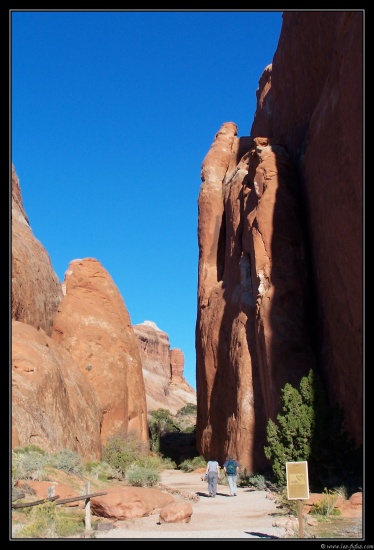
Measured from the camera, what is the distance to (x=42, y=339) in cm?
2648

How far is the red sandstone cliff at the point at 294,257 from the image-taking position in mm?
20281

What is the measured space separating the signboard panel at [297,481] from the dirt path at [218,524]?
5.25 feet

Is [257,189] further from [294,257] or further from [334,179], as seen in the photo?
[334,179]

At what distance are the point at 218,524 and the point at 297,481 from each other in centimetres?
408

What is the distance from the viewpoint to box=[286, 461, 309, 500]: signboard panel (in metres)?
9.32

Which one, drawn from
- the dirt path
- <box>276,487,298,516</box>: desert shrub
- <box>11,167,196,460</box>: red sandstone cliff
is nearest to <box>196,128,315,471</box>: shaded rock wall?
<box>11,167,196,460</box>: red sandstone cliff

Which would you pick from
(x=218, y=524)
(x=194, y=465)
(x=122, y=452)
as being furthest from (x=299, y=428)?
(x=194, y=465)

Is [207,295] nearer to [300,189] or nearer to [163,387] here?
[300,189]

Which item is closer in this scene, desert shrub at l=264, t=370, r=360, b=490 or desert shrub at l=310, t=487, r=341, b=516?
desert shrub at l=310, t=487, r=341, b=516

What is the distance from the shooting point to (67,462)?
61.4ft

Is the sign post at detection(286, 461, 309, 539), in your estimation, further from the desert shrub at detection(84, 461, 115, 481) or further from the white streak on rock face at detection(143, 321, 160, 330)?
the white streak on rock face at detection(143, 321, 160, 330)

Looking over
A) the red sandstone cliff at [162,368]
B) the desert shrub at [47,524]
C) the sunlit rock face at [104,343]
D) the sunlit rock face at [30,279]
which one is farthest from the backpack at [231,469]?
the red sandstone cliff at [162,368]

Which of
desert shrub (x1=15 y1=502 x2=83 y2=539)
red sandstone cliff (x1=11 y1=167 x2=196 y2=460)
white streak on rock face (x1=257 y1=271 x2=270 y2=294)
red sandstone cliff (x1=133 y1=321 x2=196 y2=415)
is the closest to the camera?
desert shrub (x1=15 y1=502 x2=83 y2=539)

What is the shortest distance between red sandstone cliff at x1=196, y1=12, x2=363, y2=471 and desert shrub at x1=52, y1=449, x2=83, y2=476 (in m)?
8.69
